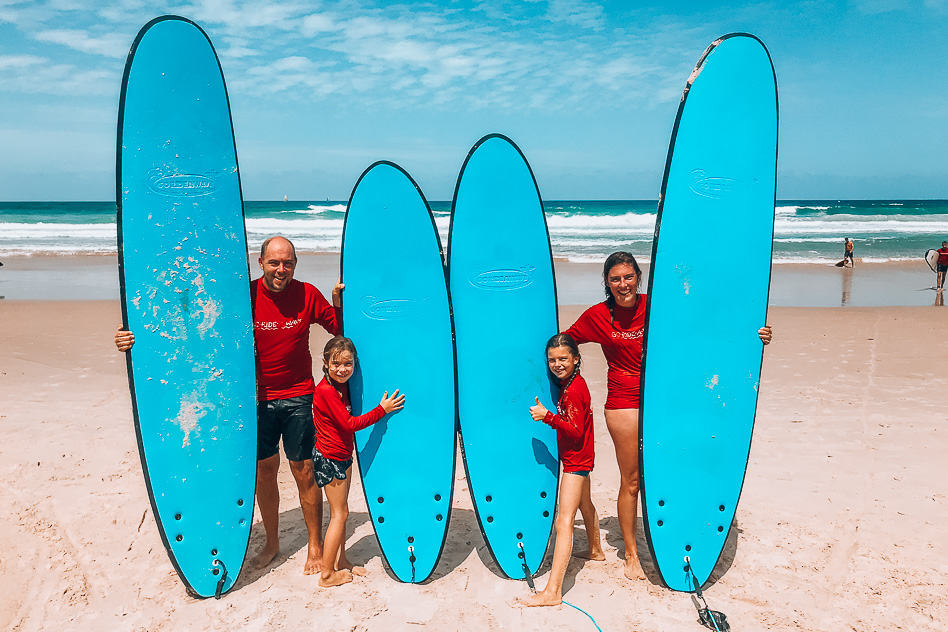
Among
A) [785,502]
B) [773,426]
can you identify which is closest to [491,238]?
[785,502]

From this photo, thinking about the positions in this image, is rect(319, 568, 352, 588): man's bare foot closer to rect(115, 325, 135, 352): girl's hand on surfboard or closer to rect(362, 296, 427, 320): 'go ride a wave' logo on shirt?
rect(362, 296, 427, 320): 'go ride a wave' logo on shirt

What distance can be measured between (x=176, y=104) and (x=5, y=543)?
2471 mm

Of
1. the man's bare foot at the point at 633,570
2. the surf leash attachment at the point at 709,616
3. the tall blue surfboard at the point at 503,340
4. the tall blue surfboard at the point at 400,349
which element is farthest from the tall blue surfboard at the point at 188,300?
the surf leash attachment at the point at 709,616

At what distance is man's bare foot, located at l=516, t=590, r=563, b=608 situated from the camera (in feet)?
9.61

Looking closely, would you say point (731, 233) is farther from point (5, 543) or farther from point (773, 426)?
point (5, 543)

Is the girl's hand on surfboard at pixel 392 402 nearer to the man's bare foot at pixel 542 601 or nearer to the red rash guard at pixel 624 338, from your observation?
the red rash guard at pixel 624 338

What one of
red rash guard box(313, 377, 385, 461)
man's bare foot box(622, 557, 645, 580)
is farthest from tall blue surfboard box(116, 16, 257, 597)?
man's bare foot box(622, 557, 645, 580)

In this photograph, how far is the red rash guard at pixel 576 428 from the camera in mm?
2963

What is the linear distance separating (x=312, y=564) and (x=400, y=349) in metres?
1.15

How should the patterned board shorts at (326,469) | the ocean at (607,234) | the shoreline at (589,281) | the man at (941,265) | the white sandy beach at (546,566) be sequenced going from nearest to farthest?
1. the white sandy beach at (546,566)
2. the patterned board shorts at (326,469)
3. the shoreline at (589,281)
4. the man at (941,265)
5. the ocean at (607,234)

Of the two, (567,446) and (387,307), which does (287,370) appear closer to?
(387,307)

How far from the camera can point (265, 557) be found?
332cm

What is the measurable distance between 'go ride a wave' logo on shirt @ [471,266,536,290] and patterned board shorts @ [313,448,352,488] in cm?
111

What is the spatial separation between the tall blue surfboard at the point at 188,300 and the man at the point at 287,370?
3.0 inches
